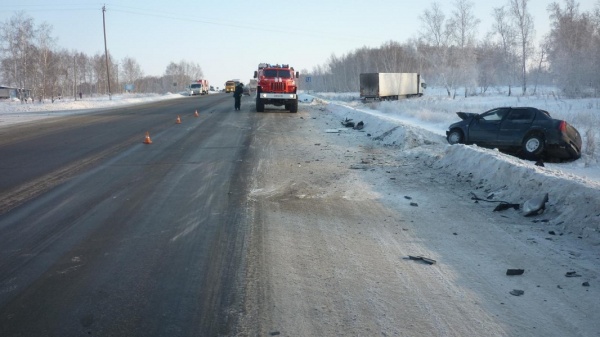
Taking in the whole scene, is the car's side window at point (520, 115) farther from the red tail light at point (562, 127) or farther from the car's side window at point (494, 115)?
the red tail light at point (562, 127)

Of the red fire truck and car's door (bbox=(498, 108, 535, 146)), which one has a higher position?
the red fire truck

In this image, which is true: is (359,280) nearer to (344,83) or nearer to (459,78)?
(459,78)

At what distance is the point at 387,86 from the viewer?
2106 inches

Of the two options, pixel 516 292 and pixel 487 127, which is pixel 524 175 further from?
pixel 487 127

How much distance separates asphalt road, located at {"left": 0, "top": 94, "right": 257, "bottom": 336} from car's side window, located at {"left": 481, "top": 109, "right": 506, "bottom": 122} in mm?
8632

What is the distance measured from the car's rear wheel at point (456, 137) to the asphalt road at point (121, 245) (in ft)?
26.2

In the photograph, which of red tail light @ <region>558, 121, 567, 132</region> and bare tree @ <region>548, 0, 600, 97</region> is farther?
bare tree @ <region>548, 0, 600, 97</region>

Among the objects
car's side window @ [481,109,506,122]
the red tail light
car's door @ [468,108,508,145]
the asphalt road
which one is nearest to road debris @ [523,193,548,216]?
the asphalt road

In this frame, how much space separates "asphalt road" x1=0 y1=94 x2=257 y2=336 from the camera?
12.4ft

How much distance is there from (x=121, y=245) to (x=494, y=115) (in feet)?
44.1

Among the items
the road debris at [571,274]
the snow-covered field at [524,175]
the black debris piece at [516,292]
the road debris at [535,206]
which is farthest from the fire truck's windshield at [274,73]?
the black debris piece at [516,292]

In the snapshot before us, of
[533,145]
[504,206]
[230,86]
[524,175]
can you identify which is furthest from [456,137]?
[230,86]

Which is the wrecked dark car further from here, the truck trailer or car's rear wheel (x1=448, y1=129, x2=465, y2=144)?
the truck trailer

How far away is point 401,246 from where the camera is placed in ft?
18.5
